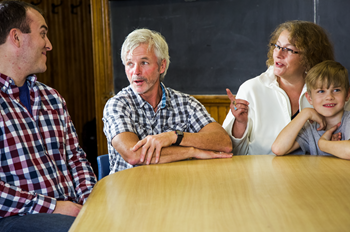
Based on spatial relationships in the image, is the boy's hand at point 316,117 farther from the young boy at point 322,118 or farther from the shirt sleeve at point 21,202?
the shirt sleeve at point 21,202

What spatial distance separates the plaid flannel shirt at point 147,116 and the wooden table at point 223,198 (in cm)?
36

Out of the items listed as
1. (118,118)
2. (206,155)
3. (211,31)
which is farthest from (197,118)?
(211,31)

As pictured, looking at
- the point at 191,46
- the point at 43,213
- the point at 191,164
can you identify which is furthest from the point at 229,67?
the point at 43,213

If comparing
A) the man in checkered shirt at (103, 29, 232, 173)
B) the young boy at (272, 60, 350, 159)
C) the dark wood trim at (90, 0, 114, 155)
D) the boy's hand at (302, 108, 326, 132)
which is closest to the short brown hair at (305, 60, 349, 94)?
the young boy at (272, 60, 350, 159)

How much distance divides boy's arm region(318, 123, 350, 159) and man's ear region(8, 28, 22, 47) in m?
1.43

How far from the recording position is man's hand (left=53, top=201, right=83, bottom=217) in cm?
133

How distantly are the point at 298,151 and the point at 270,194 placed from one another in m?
0.79

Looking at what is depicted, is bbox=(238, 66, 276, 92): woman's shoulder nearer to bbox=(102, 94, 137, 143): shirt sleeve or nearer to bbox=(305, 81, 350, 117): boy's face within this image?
bbox=(305, 81, 350, 117): boy's face

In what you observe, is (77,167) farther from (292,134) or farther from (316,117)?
(316,117)

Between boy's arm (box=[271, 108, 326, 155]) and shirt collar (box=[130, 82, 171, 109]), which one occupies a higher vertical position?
shirt collar (box=[130, 82, 171, 109])

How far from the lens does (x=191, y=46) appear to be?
112 inches

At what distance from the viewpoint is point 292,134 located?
5.30 feet

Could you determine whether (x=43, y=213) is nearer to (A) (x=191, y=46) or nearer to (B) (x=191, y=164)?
(B) (x=191, y=164)

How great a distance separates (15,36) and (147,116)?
Answer: 73cm
